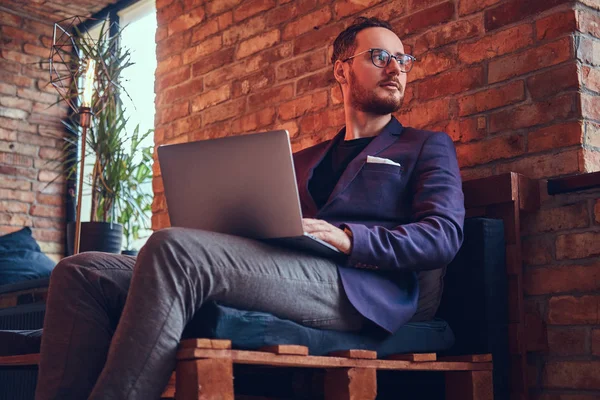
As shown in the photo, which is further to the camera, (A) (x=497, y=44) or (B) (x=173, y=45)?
(B) (x=173, y=45)

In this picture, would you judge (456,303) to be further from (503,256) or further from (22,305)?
(22,305)

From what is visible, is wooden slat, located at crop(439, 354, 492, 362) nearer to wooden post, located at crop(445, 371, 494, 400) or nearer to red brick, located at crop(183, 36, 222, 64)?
wooden post, located at crop(445, 371, 494, 400)

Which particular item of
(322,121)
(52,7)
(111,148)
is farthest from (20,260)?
(322,121)

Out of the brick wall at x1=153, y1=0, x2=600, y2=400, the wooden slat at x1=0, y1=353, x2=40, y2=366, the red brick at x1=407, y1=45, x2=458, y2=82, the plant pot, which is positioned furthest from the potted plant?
the red brick at x1=407, y1=45, x2=458, y2=82

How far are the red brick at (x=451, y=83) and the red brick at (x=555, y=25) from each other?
0.24m

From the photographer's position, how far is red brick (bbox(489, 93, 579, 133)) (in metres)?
2.25

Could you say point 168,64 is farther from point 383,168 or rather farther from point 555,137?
point 555,137

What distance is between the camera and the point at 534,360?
2252 millimetres

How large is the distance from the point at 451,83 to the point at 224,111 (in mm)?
1275

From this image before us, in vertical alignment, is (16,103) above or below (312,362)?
above

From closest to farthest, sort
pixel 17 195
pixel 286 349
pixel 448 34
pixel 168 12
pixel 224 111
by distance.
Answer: pixel 286 349 → pixel 448 34 → pixel 224 111 → pixel 168 12 → pixel 17 195

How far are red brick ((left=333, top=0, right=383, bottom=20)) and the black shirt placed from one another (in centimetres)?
69

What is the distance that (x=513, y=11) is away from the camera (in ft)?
7.97

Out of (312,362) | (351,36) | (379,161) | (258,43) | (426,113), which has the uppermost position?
(258,43)
